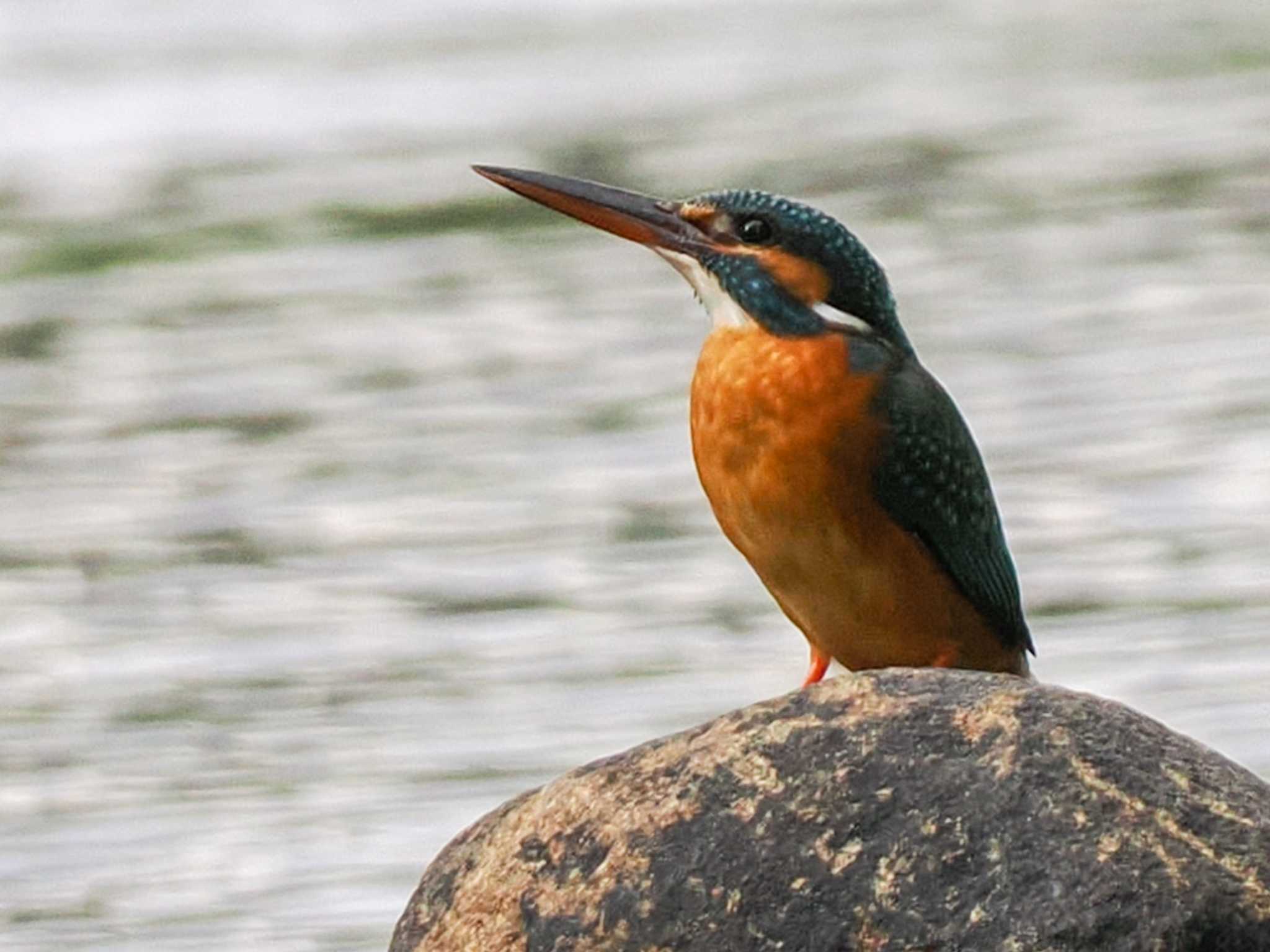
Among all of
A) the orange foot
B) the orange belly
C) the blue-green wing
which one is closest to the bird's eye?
the orange belly

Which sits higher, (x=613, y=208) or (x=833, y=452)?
(x=613, y=208)

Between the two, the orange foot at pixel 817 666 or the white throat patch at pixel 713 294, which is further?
the white throat patch at pixel 713 294

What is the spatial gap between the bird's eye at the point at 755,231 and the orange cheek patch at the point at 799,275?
0.20 ft

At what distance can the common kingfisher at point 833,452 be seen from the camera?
6.81 meters

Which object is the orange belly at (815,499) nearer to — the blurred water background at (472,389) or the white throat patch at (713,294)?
the white throat patch at (713,294)

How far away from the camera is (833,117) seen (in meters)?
18.3

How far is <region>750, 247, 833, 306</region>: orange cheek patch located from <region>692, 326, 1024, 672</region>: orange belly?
0.11 meters

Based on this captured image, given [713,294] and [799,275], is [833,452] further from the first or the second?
[713,294]

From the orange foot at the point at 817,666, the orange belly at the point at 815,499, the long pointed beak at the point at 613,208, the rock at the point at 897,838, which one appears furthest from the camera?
the long pointed beak at the point at 613,208

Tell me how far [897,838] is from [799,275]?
1.59 m

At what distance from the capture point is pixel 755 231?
7.08 metres

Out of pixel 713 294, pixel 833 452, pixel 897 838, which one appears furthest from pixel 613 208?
pixel 897 838

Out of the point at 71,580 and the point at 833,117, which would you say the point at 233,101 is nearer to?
the point at 833,117

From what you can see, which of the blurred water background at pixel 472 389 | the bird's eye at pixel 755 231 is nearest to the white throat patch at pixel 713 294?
the bird's eye at pixel 755 231
